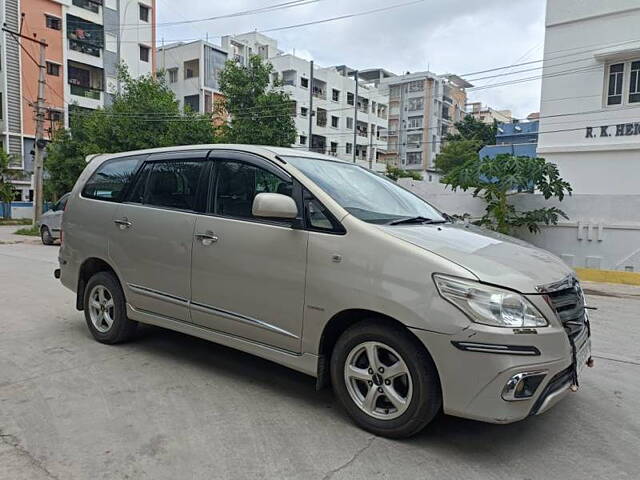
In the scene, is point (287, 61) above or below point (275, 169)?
above

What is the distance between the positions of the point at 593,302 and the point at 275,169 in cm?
695

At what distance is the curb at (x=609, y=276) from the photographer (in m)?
10.5

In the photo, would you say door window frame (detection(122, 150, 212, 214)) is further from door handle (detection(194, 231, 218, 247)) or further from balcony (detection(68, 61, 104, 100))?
balcony (detection(68, 61, 104, 100))

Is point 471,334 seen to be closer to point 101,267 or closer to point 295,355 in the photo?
point 295,355

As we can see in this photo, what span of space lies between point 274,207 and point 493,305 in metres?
1.50

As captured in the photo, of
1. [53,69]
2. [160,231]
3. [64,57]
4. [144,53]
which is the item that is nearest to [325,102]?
[144,53]

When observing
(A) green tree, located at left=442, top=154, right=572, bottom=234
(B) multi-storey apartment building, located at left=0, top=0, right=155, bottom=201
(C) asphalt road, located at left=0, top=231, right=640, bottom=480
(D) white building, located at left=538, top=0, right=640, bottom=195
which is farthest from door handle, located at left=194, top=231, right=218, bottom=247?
(B) multi-storey apartment building, located at left=0, top=0, right=155, bottom=201

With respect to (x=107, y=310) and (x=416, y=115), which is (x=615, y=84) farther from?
(x=416, y=115)

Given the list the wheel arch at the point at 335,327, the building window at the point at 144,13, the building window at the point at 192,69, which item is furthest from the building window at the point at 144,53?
the wheel arch at the point at 335,327

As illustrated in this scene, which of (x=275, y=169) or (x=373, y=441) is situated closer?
(x=373, y=441)

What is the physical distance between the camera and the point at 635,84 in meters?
14.7

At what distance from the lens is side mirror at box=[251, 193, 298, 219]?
3.36 metres

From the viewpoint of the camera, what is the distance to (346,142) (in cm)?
5362

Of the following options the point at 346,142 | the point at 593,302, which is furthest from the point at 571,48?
the point at 346,142
